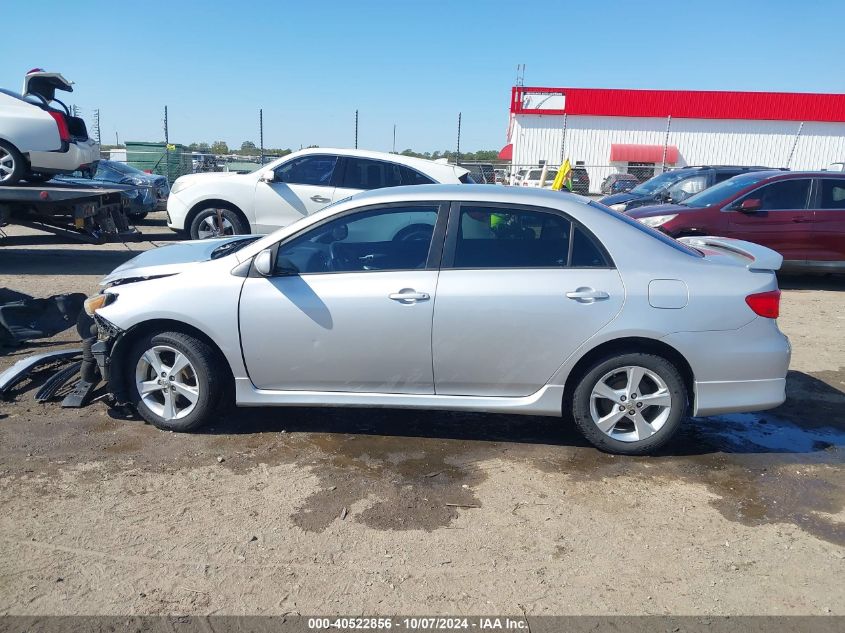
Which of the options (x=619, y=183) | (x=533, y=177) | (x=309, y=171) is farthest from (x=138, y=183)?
(x=533, y=177)

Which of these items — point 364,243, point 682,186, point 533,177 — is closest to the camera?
point 364,243

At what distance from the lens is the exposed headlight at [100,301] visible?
4.59 m

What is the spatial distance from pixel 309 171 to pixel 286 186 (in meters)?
0.42

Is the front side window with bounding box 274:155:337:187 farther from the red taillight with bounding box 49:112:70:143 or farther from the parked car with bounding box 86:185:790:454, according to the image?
the parked car with bounding box 86:185:790:454

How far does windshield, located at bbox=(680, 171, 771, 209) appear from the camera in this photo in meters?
10.2

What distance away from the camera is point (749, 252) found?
4.76 meters

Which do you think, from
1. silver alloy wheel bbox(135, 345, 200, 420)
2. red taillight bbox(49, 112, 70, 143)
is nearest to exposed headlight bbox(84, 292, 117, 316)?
silver alloy wheel bbox(135, 345, 200, 420)

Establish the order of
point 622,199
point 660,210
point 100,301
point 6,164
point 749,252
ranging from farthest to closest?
1. point 622,199
2. point 660,210
3. point 6,164
4. point 749,252
5. point 100,301

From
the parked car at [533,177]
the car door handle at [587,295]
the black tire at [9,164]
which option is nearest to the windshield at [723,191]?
the car door handle at [587,295]

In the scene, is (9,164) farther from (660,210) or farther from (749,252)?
(749,252)

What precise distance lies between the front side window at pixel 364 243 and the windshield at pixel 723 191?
23.2 feet

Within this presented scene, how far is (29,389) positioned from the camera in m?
5.23

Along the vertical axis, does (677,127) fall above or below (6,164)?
above

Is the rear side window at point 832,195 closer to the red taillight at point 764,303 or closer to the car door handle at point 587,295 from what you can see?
the red taillight at point 764,303
